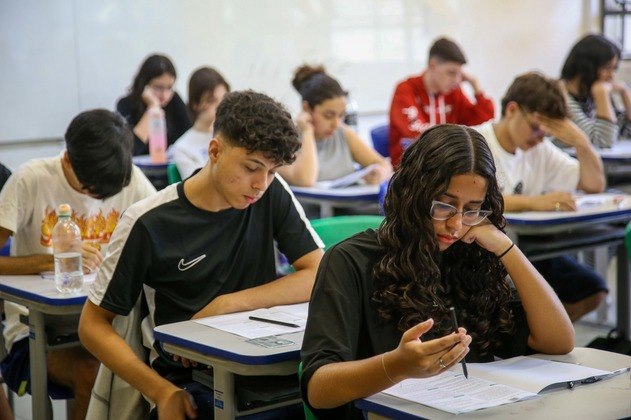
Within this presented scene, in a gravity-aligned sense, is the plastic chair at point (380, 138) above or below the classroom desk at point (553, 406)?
above

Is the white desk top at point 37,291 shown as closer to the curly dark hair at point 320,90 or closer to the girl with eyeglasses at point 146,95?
the curly dark hair at point 320,90

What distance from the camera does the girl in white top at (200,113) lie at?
4914mm

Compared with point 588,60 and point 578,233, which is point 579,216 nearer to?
point 578,233

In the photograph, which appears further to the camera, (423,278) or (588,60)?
(588,60)

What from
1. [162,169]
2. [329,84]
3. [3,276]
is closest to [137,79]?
[162,169]

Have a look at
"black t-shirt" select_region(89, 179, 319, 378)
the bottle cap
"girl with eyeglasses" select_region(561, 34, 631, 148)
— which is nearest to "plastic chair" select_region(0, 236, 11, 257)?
the bottle cap

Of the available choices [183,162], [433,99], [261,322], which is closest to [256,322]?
[261,322]

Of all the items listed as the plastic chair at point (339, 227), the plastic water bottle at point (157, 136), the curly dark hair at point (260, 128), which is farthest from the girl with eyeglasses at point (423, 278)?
the plastic water bottle at point (157, 136)

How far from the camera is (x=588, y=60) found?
5910 mm

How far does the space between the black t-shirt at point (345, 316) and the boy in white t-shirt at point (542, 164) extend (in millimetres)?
1913

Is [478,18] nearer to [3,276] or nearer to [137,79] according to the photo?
[137,79]

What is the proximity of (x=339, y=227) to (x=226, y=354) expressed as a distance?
98 centimetres

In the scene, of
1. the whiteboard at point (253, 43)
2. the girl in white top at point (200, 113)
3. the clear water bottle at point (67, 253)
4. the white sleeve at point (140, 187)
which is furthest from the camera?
the whiteboard at point (253, 43)

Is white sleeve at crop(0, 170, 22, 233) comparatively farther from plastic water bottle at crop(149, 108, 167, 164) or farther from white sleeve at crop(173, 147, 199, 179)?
plastic water bottle at crop(149, 108, 167, 164)
